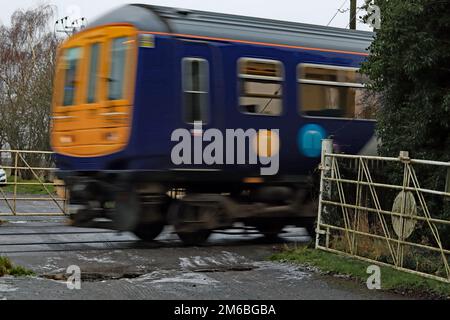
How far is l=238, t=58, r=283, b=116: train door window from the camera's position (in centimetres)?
1123

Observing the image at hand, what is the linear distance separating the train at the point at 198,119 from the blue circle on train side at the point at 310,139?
0.07ft

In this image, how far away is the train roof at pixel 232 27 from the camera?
10.6 metres

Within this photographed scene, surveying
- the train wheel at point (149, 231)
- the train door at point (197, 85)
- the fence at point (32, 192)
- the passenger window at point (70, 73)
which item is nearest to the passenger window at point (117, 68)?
the train door at point (197, 85)

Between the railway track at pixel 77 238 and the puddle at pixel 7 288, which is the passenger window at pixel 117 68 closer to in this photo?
the railway track at pixel 77 238

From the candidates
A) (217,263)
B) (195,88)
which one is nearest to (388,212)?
(217,263)

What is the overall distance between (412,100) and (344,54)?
3442 millimetres

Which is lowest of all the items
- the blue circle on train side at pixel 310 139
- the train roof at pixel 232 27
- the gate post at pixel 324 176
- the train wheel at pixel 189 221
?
the train wheel at pixel 189 221

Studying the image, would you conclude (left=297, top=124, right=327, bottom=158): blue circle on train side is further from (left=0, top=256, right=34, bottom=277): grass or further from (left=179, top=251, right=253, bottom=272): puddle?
(left=0, top=256, right=34, bottom=277): grass

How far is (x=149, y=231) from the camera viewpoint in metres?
11.8

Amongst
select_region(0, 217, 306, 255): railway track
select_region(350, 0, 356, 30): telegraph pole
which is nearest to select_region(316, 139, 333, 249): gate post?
select_region(0, 217, 306, 255): railway track

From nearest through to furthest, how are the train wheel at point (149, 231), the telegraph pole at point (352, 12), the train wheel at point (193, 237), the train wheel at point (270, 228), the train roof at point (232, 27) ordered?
1. the train roof at point (232, 27)
2. the train wheel at point (193, 237)
3. the train wheel at point (149, 231)
4. the train wheel at point (270, 228)
5. the telegraph pole at point (352, 12)

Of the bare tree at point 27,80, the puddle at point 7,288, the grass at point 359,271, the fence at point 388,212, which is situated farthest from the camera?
the bare tree at point 27,80

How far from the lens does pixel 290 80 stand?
1166cm

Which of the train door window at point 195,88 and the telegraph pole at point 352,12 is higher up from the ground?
the telegraph pole at point 352,12
